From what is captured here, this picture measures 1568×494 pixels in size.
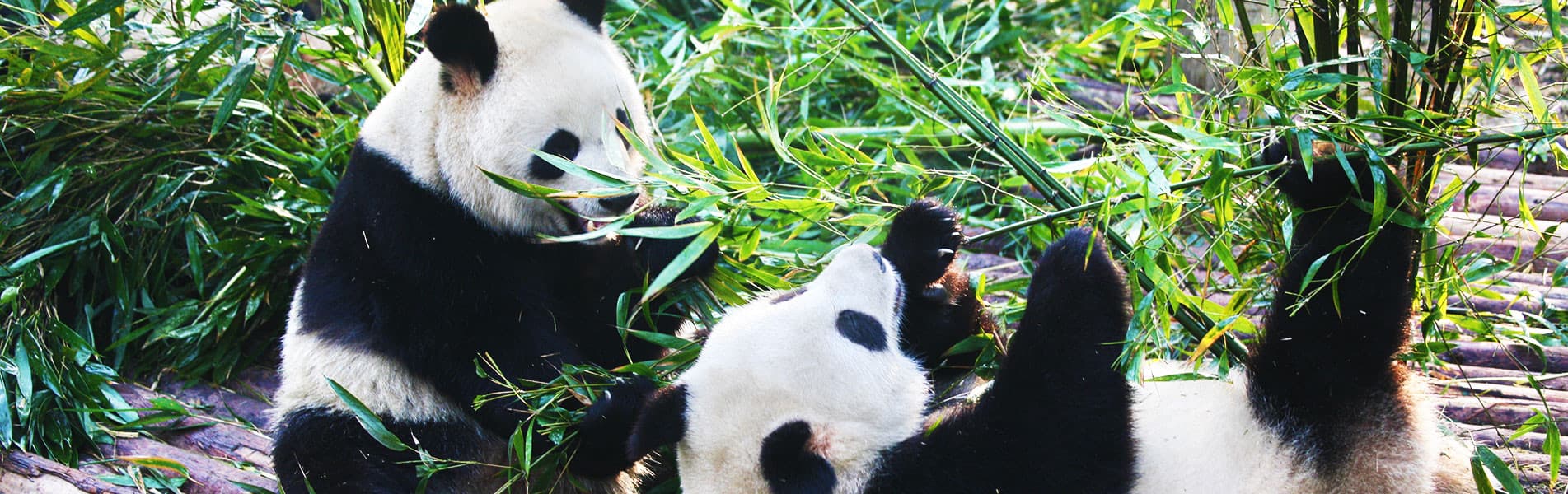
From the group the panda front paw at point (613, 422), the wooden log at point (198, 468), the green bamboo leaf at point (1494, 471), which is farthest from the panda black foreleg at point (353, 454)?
the green bamboo leaf at point (1494, 471)

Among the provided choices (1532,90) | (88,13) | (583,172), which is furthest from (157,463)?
(1532,90)

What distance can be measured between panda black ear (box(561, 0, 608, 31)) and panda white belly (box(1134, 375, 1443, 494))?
1874 mm

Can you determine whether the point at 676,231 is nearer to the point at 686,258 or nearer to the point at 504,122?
the point at 686,258

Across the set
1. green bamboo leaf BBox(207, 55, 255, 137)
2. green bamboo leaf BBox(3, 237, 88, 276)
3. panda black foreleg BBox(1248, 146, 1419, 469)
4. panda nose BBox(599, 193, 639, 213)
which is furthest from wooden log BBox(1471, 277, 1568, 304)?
green bamboo leaf BBox(3, 237, 88, 276)

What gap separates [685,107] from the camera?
5125 millimetres

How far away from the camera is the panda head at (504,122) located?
3.14 metres

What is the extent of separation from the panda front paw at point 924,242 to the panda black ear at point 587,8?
3.72 feet

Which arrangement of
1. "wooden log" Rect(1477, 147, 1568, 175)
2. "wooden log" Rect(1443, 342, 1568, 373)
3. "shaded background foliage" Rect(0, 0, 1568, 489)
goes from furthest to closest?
"wooden log" Rect(1477, 147, 1568, 175)
"wooden log" Rect(1443, 342, 1568, 373)
"shaded background foliage" Rect(0, 0, 1568, 489)

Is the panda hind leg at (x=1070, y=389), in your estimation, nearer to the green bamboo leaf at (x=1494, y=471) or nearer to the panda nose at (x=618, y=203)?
the green bamboo leaf at (x=1494, y=471)

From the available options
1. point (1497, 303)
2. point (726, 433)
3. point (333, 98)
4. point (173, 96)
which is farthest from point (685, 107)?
point (1497, 303)

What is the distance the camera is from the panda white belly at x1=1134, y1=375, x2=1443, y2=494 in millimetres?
2646

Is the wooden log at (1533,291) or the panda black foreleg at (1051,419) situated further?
the wooden log at (1533,291)

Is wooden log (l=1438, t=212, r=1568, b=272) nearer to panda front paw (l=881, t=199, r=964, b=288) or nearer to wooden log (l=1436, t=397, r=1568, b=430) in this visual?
wooden log (l=1436, t=397, r=1568, b=430)

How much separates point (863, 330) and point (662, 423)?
19.8 inches
